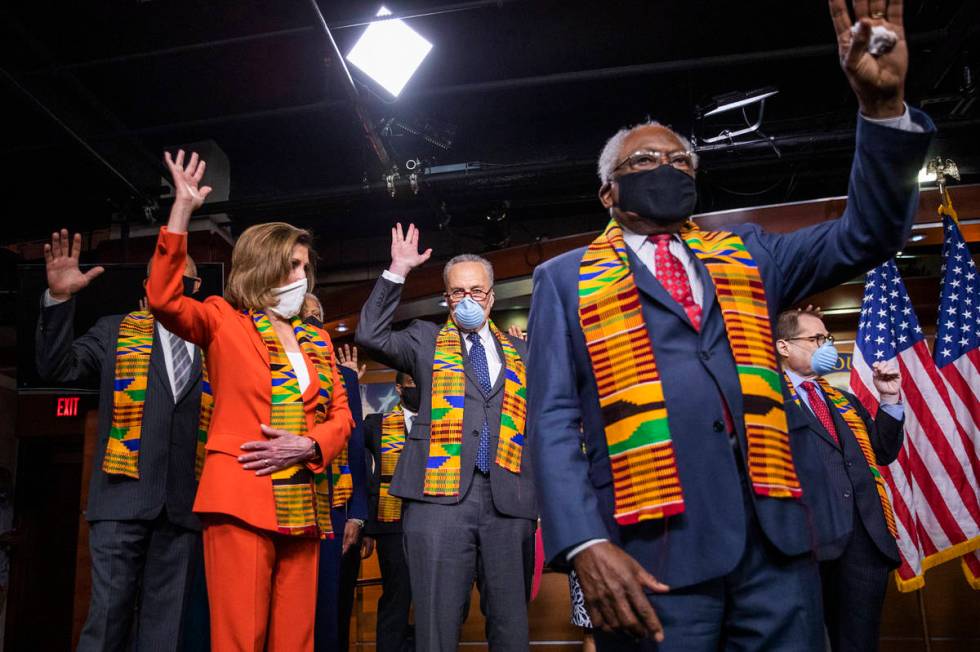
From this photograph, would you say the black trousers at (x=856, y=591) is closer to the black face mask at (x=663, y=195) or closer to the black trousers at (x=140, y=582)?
the black face mask at (x=663, y=195)

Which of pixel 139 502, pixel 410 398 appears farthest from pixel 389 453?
pixel 139 502

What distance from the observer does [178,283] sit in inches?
87.4

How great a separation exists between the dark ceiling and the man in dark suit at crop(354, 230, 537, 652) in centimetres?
280

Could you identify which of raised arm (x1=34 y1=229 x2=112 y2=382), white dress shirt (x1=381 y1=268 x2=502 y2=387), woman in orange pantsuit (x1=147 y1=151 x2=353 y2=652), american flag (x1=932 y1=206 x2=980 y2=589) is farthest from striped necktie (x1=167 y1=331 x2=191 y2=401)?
american flag (x1=932 y1=206 x2=980 y2=589)

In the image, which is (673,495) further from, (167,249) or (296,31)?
(296,31)

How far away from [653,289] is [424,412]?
176cm

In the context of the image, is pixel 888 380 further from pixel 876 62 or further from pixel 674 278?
pixel 876 62

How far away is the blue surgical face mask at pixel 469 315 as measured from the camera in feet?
10.6

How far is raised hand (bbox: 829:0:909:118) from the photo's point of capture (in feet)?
4.19

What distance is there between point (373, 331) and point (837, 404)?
2177 millimetres

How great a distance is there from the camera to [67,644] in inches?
371

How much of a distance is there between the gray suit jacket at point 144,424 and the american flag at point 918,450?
3.63m

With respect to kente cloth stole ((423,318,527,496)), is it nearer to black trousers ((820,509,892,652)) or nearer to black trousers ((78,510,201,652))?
black trousers ((78,510,201,652))

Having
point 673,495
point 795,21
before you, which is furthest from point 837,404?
point 795,21
